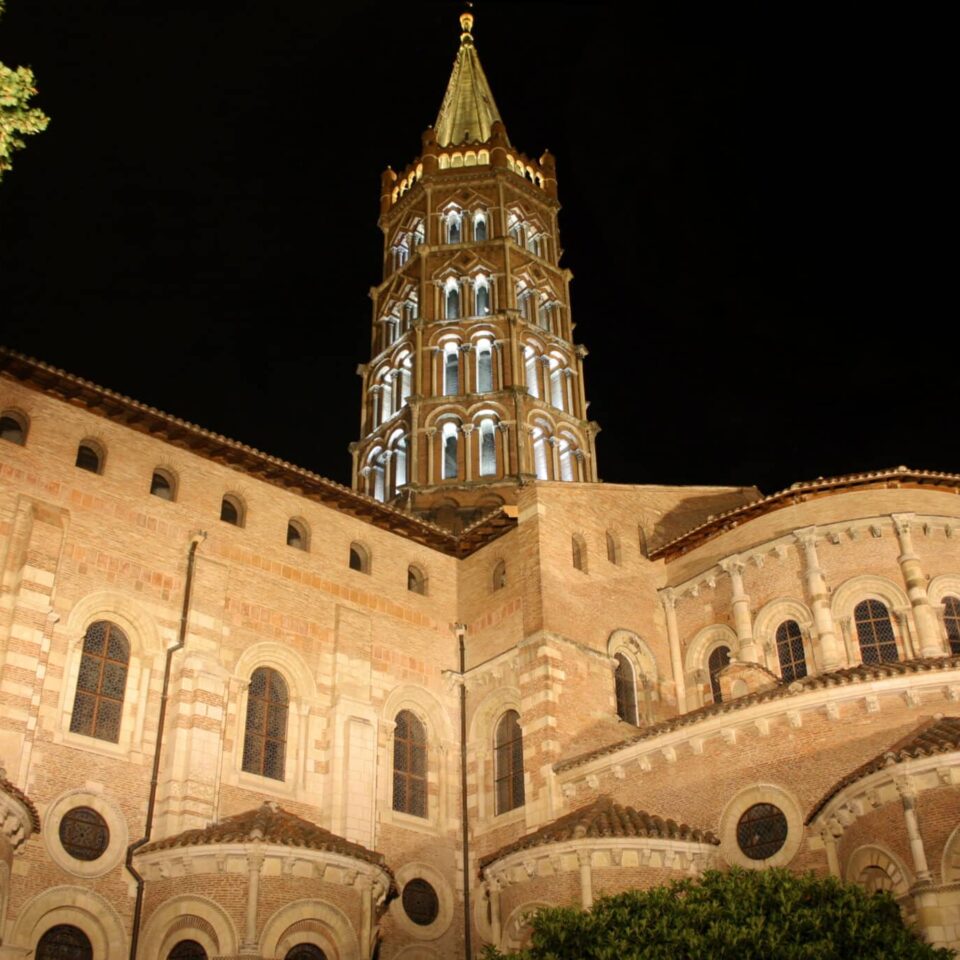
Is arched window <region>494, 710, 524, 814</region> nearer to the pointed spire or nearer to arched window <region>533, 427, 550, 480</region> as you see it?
arched window <region>533, 427, 550, 480</region>

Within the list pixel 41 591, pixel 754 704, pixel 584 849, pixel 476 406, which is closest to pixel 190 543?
pixel 41 591

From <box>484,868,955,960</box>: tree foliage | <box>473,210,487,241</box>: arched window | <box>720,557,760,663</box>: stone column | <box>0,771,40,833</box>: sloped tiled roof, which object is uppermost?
<box>473,210,487,241</box>: arched window

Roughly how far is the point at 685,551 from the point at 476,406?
48.4 feet

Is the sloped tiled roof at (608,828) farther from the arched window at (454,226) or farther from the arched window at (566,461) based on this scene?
the arched window at (454,226)

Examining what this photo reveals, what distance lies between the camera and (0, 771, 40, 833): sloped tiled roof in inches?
780

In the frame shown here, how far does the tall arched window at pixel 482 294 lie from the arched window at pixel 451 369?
211 cm

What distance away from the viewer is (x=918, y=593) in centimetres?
2722

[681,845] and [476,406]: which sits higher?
[476,406]

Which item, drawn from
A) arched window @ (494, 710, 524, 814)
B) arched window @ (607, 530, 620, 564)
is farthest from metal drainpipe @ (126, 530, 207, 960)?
arched window @ (607, 530, 620, 564)

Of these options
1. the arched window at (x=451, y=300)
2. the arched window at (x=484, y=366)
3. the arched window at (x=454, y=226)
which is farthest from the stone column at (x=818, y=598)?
the arched window at (x=454, y=226)

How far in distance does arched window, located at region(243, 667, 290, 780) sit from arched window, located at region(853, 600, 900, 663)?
43.0 ft

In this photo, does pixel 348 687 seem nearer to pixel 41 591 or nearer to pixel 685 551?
pixel 41 591

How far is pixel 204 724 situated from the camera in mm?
24844

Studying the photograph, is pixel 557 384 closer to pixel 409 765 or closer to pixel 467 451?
pixel 467 451
